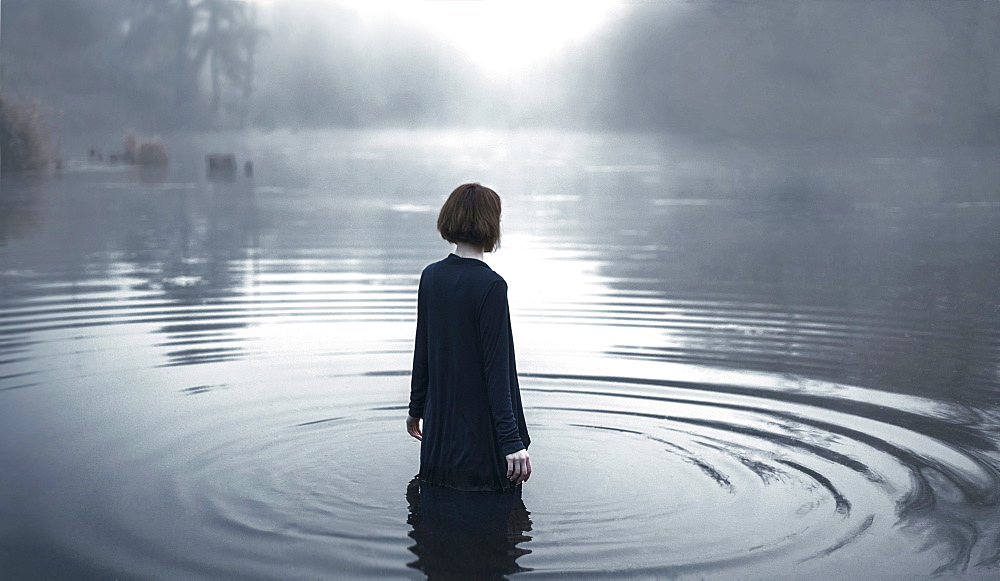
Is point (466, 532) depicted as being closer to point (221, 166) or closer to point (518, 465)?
point (518, 465)

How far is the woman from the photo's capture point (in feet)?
15.5

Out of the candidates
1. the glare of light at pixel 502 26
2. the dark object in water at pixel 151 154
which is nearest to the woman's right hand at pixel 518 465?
the dark object in water at pixel 151 154

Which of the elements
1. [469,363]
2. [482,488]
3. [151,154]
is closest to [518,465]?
[482,488]

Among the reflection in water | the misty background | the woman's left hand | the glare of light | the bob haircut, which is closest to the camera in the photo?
the reflection in water

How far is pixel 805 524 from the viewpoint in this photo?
511cm

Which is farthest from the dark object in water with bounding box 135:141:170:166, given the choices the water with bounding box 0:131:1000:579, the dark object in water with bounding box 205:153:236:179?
the water with bounding box 0:131:1000:579

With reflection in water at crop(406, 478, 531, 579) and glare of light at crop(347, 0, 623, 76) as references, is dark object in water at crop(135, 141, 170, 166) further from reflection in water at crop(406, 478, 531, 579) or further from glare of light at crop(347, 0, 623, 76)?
reflection in water at crop(406, 478, 531, 579)

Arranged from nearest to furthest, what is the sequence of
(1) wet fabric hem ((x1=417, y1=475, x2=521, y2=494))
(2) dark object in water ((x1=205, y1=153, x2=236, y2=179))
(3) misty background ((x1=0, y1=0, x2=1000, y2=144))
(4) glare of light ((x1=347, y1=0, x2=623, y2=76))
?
1. (1) wet fabric hem ((x1=417, y1=475, x2=521, y2=494))
2. (2) dark object in water ((x1=205, y1=153, x2=236, y2=179))
3. (3) misty background ((x1=0, y1=0, x2=1000, y2=144))
4. (4) glare of light ((x1=347, y1=0, x2=623, y2=76))

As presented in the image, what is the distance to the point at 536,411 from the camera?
736 cm

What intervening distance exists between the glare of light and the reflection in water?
7240 centimetres

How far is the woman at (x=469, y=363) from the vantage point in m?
4.74

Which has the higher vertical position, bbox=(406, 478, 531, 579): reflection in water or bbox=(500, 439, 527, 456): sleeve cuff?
bbox=(500, 439, 527, 456): sleeve cuff

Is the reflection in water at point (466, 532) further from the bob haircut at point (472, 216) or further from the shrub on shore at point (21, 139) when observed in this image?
the shrub on shore at point (21, 139)

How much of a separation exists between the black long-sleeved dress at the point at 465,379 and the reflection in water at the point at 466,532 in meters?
0.08
